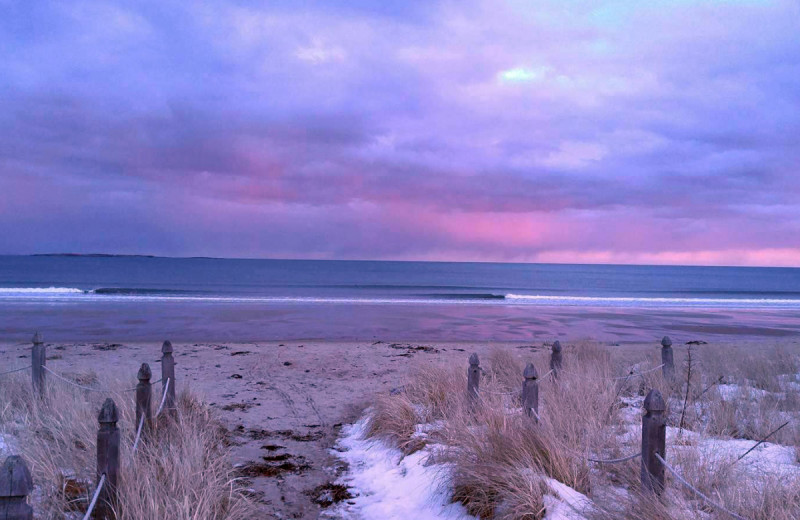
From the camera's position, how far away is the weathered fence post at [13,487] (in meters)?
2.82

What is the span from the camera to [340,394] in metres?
10.9

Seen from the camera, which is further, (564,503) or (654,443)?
(564,503)

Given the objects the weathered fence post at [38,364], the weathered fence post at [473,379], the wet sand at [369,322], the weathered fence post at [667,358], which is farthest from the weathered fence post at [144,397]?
the wet sand at [369,322]

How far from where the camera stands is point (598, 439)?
18.7ft

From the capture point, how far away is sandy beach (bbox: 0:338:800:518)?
6504 mm

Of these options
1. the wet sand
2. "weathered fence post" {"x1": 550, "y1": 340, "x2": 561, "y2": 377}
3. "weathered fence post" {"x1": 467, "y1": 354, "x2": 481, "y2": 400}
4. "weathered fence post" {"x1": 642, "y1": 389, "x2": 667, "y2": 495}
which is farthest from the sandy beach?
"weathered fence post" {"x1": 642, "y1": 389, "x2": 667, "y2": 495}

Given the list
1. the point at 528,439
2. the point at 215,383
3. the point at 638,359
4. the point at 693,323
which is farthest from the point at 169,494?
the point at 693,323

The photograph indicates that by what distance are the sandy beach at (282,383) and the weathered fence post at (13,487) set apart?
2.82 metres

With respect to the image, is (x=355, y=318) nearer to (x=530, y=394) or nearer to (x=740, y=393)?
(x=740, y=393)

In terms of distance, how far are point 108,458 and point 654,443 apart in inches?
168

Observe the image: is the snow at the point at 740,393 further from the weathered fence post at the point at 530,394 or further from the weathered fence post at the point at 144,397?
the weathered fence post at the point at 144,397

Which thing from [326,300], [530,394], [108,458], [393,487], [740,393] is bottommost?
[393,487]

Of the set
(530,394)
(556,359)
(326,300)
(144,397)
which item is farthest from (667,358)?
(326,300)

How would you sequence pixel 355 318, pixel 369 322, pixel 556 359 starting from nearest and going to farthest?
pixel 556 359
pixel 369 322
pixel 355 318
